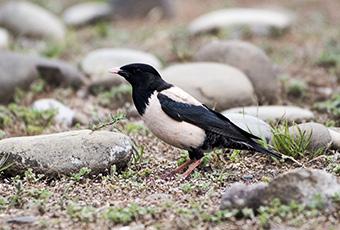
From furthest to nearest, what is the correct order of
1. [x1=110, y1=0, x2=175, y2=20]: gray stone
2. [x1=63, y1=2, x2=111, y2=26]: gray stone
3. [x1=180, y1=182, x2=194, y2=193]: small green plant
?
[x1=110, y1=0, x2=175, y2=20]: gray stone < [x1=63, y1=2, x2=111, y2=26]: gray stone < [x1=180, y1=182, x2=194, y2=193]: small green plant

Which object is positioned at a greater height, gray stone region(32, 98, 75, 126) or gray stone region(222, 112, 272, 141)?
gray stone region(222, 112, 272, 141)

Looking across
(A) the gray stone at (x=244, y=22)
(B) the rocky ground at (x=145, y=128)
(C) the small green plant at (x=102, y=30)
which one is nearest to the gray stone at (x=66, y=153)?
(B) the rocky ground at (x=145, y=128)

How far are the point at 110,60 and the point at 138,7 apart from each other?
406cm

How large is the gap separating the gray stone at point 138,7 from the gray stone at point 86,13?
188mm

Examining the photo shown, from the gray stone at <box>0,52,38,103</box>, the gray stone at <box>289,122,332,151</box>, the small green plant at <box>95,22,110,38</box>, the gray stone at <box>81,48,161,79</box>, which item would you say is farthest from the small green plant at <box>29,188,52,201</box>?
the small green plant at <box>95,22,110,38</box>

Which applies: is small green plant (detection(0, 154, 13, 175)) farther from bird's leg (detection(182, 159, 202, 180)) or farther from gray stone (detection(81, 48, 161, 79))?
gray stone (detection(81, 48, 161, 79))

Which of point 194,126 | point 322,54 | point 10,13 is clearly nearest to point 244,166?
point 194,126

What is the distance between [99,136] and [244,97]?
2.53m

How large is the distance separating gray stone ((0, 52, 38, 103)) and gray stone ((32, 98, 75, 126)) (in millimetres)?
384

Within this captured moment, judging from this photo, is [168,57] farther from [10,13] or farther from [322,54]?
[10,13]

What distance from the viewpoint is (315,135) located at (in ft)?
19.9

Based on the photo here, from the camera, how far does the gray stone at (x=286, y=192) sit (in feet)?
15.4

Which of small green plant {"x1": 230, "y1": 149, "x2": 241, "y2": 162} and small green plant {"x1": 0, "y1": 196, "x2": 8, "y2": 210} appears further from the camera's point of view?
small green plant {"x1": 230, "y1": 149, "x2": 241, "y2": 162}

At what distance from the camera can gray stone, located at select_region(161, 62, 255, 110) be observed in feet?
25.9
